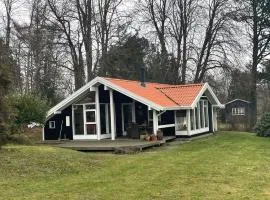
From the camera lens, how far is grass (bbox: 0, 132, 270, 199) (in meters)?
9.99

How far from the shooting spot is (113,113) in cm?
2341

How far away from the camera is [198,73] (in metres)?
40.5

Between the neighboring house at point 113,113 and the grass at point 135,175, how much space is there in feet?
21.1

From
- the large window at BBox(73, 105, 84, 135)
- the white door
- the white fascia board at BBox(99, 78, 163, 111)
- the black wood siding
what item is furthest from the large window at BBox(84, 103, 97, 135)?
the white door

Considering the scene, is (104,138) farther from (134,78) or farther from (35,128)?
(134,78)

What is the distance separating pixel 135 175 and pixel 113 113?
36.6ft

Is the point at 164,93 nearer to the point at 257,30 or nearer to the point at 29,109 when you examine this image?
the point at 29,109

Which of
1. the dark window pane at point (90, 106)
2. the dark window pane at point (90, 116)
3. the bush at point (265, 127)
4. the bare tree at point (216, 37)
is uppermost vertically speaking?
the bare tree at point (216, 37)

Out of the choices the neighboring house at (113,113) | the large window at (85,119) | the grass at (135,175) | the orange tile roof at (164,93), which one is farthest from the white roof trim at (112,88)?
the grass at (135,175)

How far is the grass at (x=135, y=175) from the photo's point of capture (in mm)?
9992

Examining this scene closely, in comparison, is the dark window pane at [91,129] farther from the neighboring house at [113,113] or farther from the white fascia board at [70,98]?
the white fascia board at [70,98]

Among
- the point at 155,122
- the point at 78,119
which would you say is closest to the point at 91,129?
the point at 78,119

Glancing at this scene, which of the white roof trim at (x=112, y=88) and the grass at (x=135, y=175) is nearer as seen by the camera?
the grass at (x=135, y=175)

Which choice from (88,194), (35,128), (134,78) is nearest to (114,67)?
(134,78)
